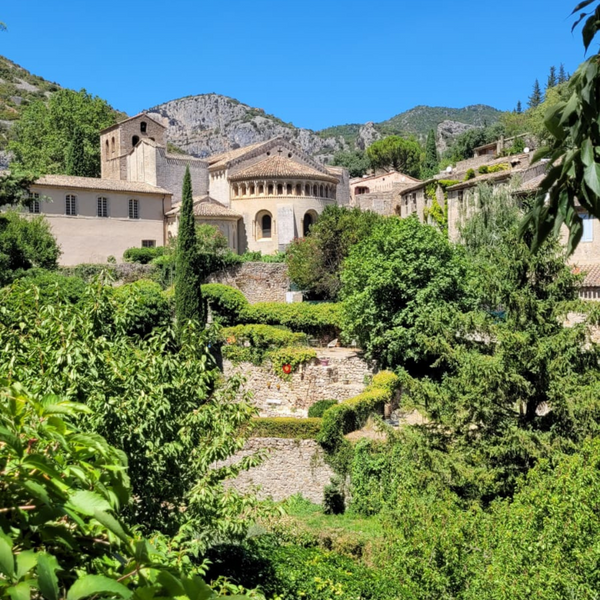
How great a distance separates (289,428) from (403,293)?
855 cm

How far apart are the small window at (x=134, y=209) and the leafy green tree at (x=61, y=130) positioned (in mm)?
18545

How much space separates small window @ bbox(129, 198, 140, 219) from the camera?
4791cm

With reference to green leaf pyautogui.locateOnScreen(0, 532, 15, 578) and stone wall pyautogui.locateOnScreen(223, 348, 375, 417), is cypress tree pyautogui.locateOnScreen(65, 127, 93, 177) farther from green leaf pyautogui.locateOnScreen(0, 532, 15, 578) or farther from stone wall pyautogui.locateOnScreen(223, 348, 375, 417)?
green leaf pyautogui.locateOnScreen(0, 532, 15, 578)

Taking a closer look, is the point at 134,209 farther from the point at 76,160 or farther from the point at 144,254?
the point at 76,160

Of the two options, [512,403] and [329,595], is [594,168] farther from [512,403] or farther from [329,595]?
[512,403]

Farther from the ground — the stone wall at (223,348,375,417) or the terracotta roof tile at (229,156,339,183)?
the terracotta roof tile at (229,156,339,183)

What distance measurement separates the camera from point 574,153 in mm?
2803

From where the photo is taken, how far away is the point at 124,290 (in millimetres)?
12031

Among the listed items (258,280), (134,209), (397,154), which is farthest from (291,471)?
(397,154)

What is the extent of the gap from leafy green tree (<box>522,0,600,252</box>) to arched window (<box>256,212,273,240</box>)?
48.4 metres

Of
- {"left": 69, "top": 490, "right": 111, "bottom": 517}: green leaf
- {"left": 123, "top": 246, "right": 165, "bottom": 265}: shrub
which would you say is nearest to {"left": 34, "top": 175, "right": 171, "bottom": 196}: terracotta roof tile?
{"left": 123, "top": 246, "right": 165, "bottom": 265}: shrub

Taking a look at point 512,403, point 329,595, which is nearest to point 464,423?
point 512,403

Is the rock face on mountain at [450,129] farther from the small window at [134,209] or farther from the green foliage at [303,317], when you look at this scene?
the green foliage at [303,317]

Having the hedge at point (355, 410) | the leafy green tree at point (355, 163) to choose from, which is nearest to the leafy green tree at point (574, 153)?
the hedge at point (355, 410)
